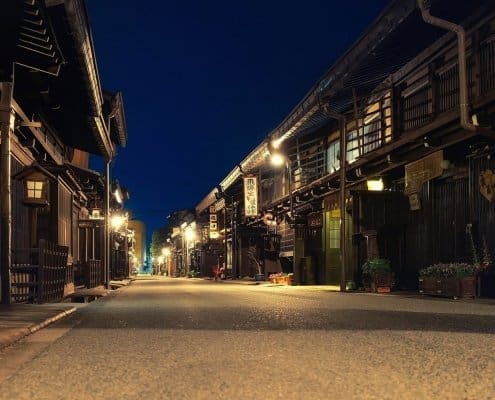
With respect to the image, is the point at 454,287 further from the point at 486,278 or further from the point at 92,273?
Answer: the point at 92,273

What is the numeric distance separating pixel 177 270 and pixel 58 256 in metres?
79.4

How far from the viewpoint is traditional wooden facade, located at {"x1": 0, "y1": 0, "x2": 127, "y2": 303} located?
11516 millimetres

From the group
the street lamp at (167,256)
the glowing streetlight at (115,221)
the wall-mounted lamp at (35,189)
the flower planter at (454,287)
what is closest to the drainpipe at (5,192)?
the wall-mounted lamp at (35,189)

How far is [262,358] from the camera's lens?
6.90 metres

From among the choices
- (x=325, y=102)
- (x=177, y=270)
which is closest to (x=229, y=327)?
(x=325, y=102)

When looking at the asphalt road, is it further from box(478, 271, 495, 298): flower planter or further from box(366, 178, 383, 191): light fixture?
box(366, 178, 383, 191): light fixture

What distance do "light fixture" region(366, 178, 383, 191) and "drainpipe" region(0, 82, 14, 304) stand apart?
14.2 metres

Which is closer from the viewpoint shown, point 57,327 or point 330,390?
point 330,390

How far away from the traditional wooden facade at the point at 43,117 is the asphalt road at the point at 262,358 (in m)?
4.85

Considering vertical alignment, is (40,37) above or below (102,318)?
above

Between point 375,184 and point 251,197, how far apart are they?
1778 centimetres

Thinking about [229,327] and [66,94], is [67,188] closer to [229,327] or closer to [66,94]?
[66,94]

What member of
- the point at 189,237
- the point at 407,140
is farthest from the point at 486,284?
the point at 189,237

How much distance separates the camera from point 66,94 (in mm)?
17031
